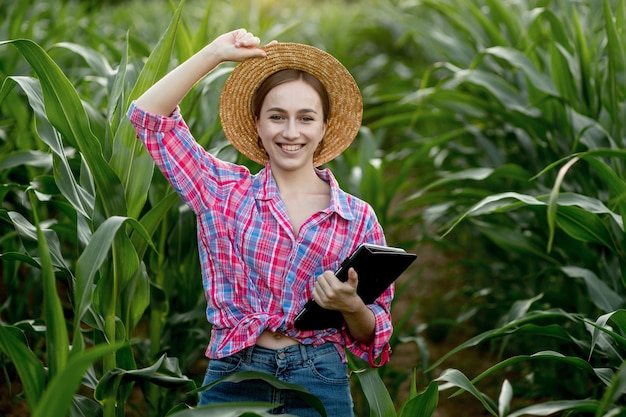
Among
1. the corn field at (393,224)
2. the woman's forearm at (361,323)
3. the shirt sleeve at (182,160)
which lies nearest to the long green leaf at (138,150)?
the corn field at (393,224)

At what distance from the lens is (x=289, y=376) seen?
1.50 m

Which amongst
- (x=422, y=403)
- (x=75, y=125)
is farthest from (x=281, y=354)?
(x=75, y=125)

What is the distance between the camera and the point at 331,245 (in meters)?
1.52

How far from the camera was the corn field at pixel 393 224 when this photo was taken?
1.55 meters

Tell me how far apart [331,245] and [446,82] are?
65.0 inches

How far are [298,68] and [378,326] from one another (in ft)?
1.61

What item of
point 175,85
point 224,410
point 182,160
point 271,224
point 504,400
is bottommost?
point 504,400

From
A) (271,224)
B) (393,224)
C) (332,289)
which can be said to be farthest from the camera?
(393,224)

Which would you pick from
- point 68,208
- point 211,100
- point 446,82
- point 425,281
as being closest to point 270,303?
point 68,208

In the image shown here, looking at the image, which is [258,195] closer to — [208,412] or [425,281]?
[208,412]

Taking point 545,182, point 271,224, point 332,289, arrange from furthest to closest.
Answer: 1. point 545,182
2. point 271,224
3. point 332,289

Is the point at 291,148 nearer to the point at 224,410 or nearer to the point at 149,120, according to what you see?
the point at 149,120

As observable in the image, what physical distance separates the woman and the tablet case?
3cm

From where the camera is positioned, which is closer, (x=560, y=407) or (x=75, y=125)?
(x=560, y=407)
